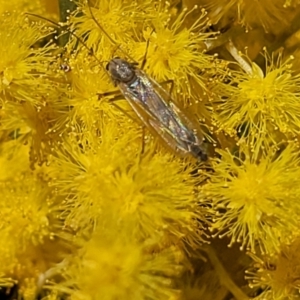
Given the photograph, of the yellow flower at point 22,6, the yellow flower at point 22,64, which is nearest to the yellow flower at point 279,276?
the yellow flower at point 22,64

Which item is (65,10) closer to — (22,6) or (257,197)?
(22,6)

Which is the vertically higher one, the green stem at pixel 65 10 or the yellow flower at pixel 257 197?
the green stem at pixel 65 10

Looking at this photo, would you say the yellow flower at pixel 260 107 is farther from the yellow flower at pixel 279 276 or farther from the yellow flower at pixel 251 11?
the yellow flower at pixel 279 276

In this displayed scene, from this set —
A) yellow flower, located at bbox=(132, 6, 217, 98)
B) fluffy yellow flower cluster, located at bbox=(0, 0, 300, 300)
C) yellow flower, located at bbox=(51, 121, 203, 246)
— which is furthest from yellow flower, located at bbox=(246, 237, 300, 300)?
yellow flower, located at bbox=(132, 6, 217, 98)

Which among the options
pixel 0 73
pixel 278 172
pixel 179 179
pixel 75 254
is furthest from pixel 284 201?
pixel 0 73

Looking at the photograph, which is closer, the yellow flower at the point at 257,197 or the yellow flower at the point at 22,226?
the yellow flower at the point at 257,197

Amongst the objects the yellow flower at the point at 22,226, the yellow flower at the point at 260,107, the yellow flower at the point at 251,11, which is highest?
the yellow flower at the point at 251,11

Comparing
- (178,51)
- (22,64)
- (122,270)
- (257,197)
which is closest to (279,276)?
(257,197)

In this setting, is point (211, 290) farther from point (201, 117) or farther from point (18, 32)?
point (18, 32)

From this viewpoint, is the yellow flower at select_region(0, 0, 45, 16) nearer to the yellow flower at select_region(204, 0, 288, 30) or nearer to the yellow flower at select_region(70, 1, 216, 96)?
the yellow flower at select_region(70, 1, 216, 96)
